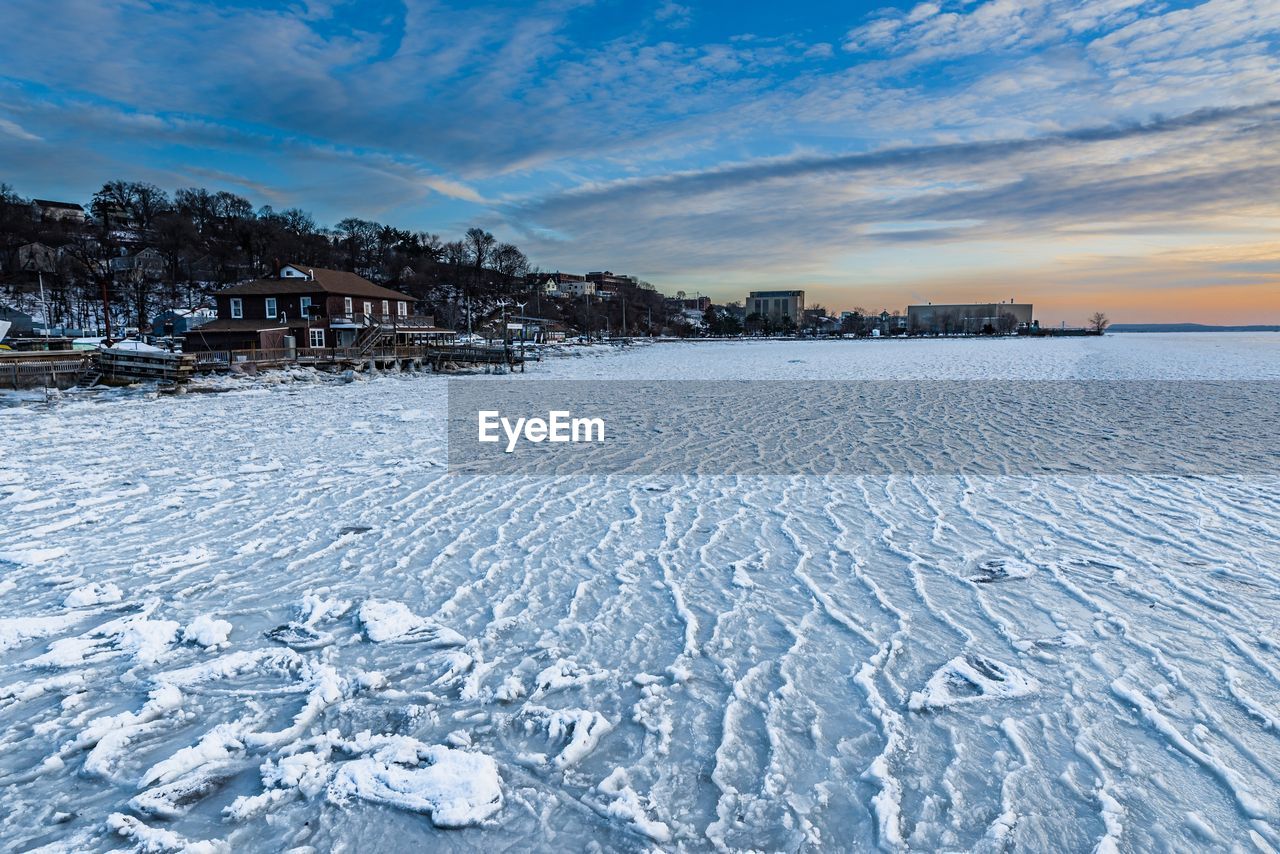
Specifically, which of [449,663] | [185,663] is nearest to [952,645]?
[449,663]

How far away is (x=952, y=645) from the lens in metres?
5.14

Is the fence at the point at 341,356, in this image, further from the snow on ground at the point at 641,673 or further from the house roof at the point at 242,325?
the snow on ground at the point at 641,673

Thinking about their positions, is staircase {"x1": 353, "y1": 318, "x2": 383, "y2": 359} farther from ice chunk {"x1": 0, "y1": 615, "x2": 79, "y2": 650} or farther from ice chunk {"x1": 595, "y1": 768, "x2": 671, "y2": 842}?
ice chunk {"x1": 595, "y1": 768, "x2": 671, "y2": 842}

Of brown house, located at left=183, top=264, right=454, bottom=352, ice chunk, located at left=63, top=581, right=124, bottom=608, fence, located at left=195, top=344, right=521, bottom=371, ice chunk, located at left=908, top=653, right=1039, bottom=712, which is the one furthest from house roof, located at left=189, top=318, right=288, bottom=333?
ice chunk, located at left=908, top=653, right=1039, bottom=712

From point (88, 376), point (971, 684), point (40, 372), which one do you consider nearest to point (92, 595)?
point (971, 684)

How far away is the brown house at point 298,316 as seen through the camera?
4691cm

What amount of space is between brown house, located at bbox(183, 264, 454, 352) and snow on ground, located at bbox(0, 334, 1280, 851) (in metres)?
42.5

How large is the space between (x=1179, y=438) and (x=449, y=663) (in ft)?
52.5

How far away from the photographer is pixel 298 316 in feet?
165

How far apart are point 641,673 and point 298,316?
53.4 meters

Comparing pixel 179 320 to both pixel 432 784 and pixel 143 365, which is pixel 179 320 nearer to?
pixel 143 365

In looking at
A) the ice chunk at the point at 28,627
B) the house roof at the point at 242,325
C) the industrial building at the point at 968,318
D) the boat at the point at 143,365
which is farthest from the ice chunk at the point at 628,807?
the industrial building at the point at 968,318

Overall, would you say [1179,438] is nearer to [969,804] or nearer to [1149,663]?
[1149,663]

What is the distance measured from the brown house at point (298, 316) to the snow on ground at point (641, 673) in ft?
139
